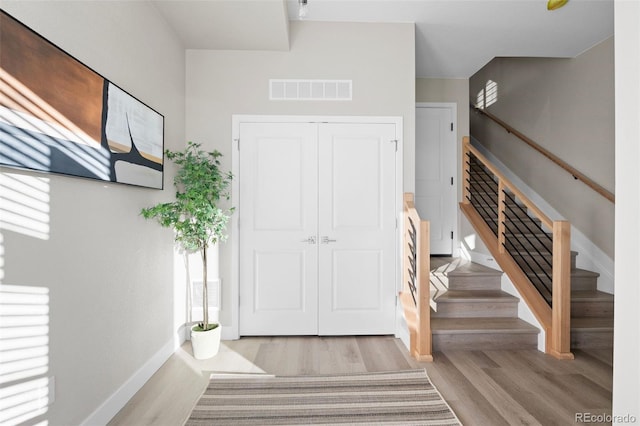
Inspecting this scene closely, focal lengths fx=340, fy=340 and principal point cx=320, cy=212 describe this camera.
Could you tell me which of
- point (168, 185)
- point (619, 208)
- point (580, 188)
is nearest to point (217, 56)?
point (168, 185)

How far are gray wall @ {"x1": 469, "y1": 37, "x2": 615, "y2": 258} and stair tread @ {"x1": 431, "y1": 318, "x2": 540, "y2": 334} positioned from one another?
1.43 m

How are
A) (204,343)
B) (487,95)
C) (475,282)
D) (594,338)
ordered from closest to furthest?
(204,343) < (594,338) < (475,282) < (487,95)

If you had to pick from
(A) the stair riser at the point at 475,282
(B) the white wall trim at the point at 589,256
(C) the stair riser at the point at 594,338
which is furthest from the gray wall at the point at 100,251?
(B) the white wall trim at the point at 589,256

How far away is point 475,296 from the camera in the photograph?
3246 millimetres

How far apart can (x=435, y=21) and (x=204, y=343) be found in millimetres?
3500

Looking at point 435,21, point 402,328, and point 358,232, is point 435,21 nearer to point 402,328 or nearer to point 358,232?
point 358,232

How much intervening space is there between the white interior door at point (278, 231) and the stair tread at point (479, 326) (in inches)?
44.6

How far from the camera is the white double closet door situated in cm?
322

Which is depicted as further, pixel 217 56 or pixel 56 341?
pixel 217 56

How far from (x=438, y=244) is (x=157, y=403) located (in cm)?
355

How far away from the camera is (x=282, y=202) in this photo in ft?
10.6

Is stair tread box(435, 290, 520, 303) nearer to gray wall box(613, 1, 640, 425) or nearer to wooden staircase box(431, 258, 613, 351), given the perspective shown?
wooden staircase box(431, 258, 613, 351)

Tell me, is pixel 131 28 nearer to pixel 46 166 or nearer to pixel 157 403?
pixel 46 166

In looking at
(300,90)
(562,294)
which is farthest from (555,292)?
(300,90)
